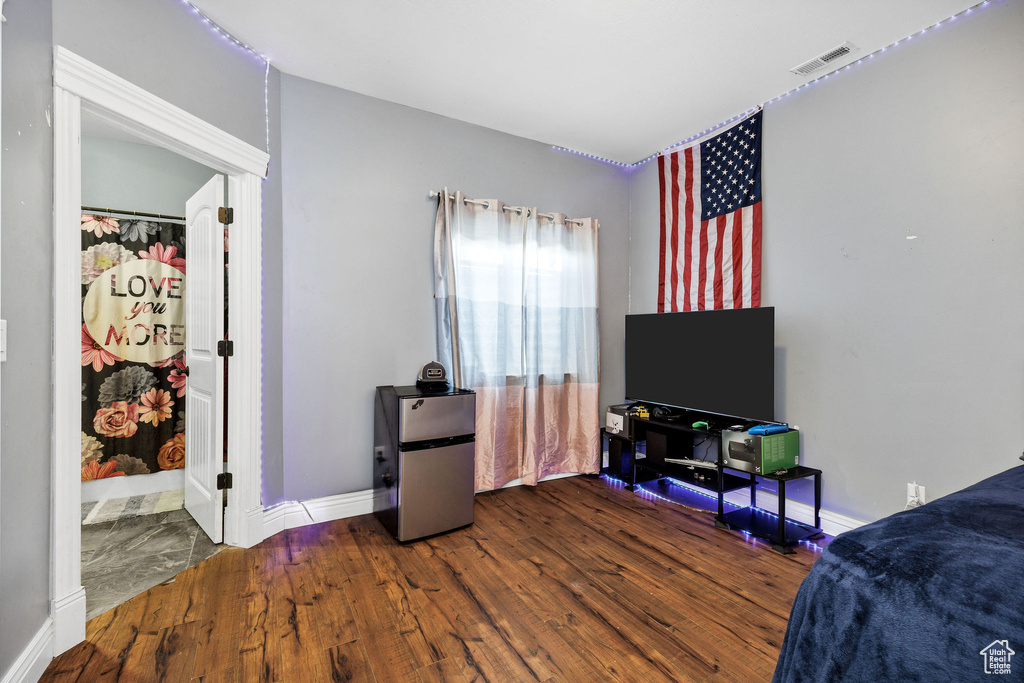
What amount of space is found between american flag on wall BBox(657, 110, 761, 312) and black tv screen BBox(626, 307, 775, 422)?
0.31m

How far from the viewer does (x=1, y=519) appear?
1.33 m

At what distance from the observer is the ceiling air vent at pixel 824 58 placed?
2359 millimetres

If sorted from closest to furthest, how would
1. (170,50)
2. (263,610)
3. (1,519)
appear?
(1,519) → (263,610) → (170,50)

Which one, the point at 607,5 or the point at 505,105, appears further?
the point at 505,105

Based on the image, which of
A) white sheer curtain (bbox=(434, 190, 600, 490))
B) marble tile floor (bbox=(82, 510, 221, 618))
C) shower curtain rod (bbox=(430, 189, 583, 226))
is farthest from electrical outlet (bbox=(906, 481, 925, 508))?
marble tile floor (bbox=(82, 510, 221, 618))

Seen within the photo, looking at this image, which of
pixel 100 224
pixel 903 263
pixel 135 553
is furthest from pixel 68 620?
pixel 903 263

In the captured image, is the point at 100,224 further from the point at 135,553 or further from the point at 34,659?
the point at 34,659

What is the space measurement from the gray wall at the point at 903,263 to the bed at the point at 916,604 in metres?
1.66

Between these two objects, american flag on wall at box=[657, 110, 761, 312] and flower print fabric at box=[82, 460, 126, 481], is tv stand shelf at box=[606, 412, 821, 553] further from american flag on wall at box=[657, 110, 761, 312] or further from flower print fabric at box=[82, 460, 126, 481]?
flower print fabric at box=[82, 460, 126, 481]

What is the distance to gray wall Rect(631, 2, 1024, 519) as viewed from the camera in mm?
2025

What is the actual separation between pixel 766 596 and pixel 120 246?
4.47 meters

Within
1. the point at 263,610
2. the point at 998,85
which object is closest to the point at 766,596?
the point at 263,610

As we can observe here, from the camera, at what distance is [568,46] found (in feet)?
7.83

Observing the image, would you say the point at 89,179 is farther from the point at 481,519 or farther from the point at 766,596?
the point at 766,596
